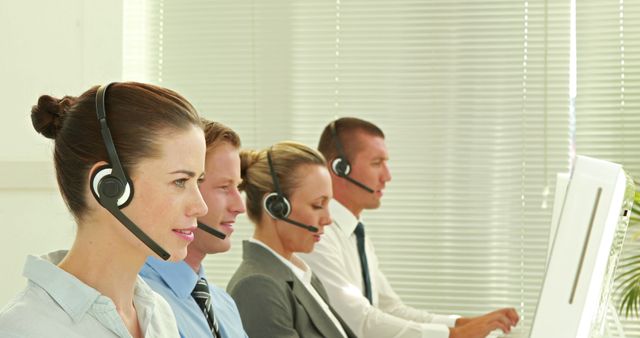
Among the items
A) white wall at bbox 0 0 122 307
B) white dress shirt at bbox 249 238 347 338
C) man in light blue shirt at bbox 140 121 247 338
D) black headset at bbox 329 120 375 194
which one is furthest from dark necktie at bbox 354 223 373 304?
man in light blue shirt at bbox 140 121 247 338

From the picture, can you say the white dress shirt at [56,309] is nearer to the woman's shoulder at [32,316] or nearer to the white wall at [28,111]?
the woman's shoulder at [32,316]

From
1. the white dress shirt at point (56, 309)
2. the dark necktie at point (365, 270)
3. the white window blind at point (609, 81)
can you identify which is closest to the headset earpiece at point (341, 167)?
the dark necktie at point (365, 270)

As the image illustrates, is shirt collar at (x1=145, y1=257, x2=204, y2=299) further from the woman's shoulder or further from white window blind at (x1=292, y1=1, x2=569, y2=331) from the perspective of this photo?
white window blind at (x1=292, y1=1, x2=569, y2=331)

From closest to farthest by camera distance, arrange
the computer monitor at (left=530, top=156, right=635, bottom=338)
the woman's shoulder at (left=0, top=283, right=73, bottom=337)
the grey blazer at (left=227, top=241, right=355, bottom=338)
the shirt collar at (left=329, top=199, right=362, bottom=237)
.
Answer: the computer monitor at (left=530, top=156, right=635, bottom=338), the woman's shoulder at (left=0, top=283, right=73, bottom=337), the grey blazer at (left=227, top=241, right=355, bottom=338), the shirt collar at (left=329, top=199, right=362, bottom=237)

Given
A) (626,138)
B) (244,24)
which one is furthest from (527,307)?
(244,24)

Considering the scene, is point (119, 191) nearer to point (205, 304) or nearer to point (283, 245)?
point (205, 304)

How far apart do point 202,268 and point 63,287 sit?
85 cm

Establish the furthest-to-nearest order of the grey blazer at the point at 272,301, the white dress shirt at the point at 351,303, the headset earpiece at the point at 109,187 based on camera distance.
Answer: the white dress shirt at the point at 351,303 → the grey blazer at the point at 272,301 → the headset earpiece at the point at 109,187

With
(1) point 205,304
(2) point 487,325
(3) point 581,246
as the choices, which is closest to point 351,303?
(2) point 487,325

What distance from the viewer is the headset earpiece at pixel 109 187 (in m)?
1.43

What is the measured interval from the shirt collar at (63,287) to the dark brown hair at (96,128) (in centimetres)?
12

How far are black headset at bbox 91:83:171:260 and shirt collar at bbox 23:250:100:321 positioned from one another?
4.4 inches

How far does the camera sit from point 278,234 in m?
2.84

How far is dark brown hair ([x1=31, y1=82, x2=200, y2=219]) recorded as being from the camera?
147 centimetres
